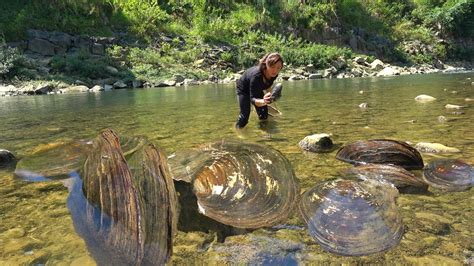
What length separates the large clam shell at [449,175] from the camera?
324 cm

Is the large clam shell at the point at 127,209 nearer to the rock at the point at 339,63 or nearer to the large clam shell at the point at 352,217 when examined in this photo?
the large clam shell at the point at 352,217

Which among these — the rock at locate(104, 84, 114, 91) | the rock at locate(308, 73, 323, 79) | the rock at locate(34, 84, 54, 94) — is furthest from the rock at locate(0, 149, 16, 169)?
the rock at locate(308, 73, 323, 79)

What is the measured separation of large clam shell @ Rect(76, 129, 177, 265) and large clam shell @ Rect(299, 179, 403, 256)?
3.16 ft

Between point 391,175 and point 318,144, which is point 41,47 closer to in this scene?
point 318,144

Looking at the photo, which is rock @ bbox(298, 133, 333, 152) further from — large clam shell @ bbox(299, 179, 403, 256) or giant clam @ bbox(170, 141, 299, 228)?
large clam shell @ bbox(299, 179, 403, 256)

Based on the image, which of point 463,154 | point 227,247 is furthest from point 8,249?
point 463,154

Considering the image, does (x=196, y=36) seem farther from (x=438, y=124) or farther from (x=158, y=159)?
(x=158, y=159)

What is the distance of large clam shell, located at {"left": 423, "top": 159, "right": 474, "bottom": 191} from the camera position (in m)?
3.24

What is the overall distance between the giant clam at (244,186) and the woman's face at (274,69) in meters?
2.67

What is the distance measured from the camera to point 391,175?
11.0 ft

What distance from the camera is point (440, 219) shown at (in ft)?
8.73

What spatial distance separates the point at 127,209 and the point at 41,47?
28346 millimetres

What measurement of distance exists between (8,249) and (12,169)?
7.15ft

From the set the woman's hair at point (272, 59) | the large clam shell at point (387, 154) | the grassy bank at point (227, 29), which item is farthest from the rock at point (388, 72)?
the large clam shell at point (387, 154)
